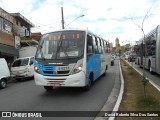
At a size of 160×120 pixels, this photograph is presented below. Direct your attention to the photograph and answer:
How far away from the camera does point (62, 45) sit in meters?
10.1

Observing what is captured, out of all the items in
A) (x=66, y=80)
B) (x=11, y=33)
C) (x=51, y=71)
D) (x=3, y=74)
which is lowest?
(x=3, y=74)

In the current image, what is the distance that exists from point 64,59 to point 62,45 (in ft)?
2.67

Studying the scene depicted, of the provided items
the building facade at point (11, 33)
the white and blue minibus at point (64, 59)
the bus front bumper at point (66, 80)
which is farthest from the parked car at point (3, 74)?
the building facade at point (11, 33)

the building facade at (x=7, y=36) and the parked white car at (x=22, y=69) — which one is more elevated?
the building facade at (x=7, y=36)

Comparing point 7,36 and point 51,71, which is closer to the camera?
point 51,71

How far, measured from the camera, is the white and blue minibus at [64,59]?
9.45 metres

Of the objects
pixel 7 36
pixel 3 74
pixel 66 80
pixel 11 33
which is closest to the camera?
pixel 66 80

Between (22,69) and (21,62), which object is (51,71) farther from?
(21,62)

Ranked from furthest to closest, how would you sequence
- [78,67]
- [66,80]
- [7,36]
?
[7,36]
[78,67]
[66,80]

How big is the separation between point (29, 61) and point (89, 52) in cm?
982

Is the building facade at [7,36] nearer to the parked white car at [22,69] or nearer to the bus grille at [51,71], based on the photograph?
the parked white car at [22,69]

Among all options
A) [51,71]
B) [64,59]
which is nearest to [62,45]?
[64,59]

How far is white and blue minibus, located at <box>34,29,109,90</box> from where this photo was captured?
945 centimetres

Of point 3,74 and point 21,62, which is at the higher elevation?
point 21,62
